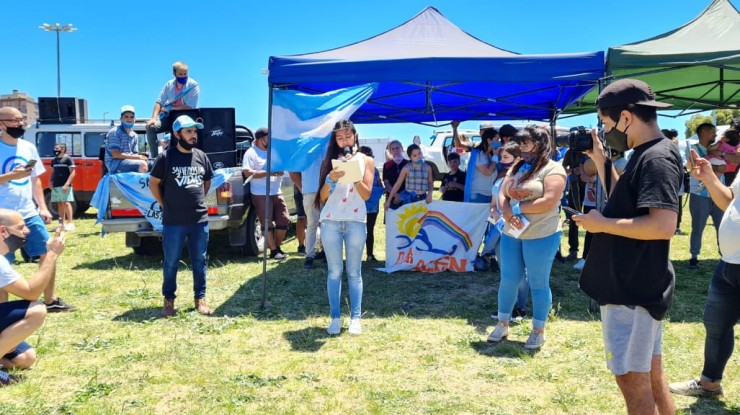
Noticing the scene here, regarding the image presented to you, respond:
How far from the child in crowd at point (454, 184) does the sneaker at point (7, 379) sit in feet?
18.5

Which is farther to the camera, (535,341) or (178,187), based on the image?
(178,187)

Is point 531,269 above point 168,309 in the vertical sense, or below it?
above

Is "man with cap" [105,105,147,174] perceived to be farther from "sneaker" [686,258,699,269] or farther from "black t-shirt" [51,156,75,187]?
"sneaker" [686,258,699,269]

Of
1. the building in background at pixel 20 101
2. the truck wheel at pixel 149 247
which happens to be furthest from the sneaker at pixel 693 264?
the building in background at pixel 20 101

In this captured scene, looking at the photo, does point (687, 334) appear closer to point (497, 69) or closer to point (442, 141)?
point (497, 69)

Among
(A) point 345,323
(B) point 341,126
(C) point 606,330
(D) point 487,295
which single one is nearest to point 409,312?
(A) point 345,323

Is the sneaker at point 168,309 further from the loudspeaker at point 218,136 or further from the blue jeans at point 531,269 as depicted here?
the loudspeaker at point 218,136

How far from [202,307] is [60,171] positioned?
754 centimetres

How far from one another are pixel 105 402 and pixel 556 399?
279 cm

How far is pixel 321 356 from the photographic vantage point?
14.6ft

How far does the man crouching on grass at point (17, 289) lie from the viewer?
12.0 feet

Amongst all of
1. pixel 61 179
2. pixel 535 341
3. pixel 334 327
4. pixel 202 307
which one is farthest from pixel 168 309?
pixel 61 179

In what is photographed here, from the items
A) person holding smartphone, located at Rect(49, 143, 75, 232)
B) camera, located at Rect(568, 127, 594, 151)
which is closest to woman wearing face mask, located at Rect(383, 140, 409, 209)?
camera, located at Rect(568, 127, 594, 151)

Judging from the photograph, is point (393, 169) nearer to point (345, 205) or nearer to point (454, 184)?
point (454, 184)
